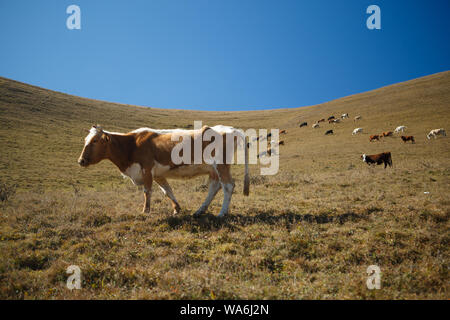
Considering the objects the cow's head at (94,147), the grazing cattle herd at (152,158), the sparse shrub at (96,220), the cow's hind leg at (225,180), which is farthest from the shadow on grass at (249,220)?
the cow's head at (94,147)

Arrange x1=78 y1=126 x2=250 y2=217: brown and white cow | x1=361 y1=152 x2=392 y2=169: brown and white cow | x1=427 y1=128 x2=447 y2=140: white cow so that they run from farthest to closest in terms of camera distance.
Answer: x1=427 y1=128 x2=447 y2=140: white cow < x1=361 y1=152 x2=392 y2=169: brown and white cow < x1=78 y1=126 x2=250 y2=217: brown and white cow

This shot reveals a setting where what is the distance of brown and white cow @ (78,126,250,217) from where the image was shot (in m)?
7.39

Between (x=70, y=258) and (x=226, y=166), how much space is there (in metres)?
4.39

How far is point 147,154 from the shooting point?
7609 mm

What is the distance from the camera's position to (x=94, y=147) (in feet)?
24.7

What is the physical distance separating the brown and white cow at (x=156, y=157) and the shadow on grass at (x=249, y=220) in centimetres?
52

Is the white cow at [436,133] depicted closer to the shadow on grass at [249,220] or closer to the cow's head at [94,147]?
the shadow on grass at [249,220]

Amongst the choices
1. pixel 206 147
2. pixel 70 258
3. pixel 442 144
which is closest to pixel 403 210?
pixel 206 147

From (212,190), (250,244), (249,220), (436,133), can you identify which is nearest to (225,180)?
(212,190)

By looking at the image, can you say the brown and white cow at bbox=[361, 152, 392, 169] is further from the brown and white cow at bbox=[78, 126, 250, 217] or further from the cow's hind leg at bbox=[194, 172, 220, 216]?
the cow's hind leg at bbox=[194, 172, 220, 216]

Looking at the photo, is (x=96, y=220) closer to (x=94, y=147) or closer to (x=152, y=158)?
(x=94, y=147)

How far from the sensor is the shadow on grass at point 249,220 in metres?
6.27

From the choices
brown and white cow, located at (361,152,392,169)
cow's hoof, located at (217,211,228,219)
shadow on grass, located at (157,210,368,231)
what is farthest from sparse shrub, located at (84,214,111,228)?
brown and white cow, located at (361,152,392,169)
